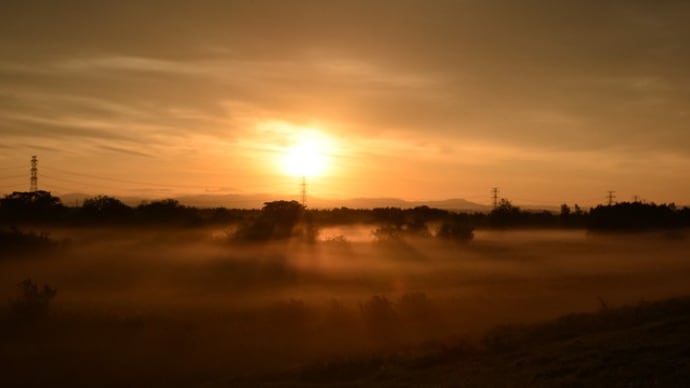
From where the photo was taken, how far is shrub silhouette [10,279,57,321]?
1094 inches

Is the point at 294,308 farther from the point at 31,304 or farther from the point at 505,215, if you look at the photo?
the point at 505,215

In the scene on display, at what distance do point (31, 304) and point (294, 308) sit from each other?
1082cm

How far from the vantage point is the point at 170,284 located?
1572 inches

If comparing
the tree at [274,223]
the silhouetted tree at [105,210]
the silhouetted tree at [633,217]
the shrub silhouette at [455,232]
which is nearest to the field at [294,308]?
the tree at [274,223]

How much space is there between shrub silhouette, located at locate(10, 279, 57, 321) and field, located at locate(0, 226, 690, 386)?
0.16 metres

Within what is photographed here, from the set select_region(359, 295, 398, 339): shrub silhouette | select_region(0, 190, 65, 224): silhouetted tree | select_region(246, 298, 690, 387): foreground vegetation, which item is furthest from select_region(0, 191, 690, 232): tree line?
select_region(246, 298, 690, 387): foreground vegetation

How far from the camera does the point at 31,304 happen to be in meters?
28.1

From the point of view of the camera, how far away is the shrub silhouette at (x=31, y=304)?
27.8 m

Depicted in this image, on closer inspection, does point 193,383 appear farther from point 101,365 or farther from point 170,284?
point 170,284

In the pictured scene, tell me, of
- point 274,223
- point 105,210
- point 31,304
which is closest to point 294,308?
point 31,304

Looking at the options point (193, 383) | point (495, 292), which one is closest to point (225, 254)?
point (495, 292)

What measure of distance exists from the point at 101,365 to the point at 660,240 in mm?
68893

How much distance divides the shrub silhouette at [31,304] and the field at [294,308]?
0.16 meters

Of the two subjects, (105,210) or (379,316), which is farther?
(105,210)
